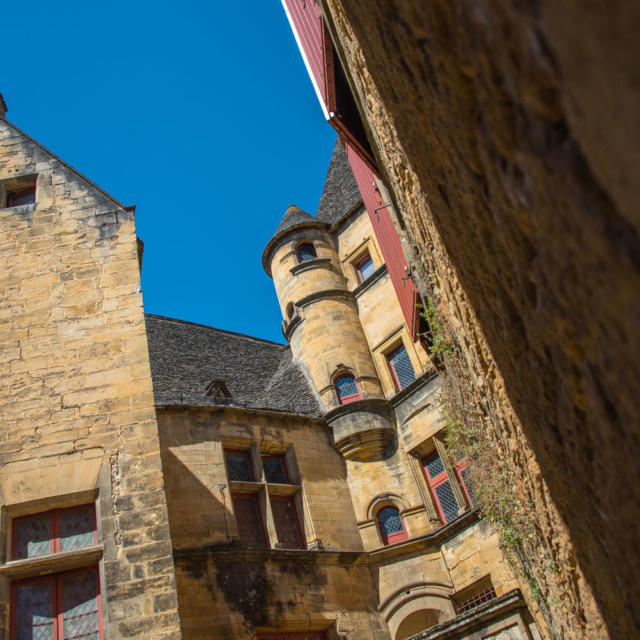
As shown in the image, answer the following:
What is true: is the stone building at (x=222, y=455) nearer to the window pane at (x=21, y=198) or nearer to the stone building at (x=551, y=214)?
the window pane at (x=21, y=198)

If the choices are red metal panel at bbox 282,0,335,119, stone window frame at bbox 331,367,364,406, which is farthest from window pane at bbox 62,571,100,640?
stone window frame at bbox 331,367,364,406

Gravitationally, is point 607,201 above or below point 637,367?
above

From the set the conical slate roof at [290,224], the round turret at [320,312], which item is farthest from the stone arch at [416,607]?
the conical slate roof at [290,224]

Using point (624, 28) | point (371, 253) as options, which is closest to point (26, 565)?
point (624, 28)

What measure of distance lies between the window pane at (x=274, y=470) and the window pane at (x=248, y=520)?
23.4 inches

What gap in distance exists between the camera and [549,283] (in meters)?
1.39

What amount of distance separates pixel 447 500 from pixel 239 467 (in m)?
3.52

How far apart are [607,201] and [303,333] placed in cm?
1350

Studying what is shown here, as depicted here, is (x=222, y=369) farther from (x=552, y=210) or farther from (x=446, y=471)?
(x=552, y=210)

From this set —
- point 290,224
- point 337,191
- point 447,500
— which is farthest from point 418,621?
point 337,191

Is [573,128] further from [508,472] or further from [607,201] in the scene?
[508,472]

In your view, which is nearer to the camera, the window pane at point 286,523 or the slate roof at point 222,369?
the window pane at point 286,523

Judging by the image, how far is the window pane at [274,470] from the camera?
11.6 metres

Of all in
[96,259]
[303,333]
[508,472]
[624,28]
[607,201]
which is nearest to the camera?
[624,28]
